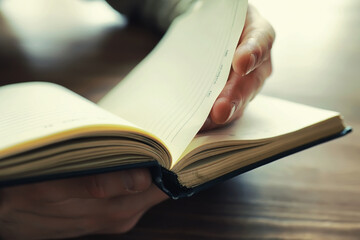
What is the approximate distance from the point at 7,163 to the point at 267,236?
0.33 meters

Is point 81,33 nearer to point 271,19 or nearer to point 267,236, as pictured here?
point 271,19

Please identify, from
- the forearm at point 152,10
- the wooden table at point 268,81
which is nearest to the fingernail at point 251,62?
the wooden table at point 268,81

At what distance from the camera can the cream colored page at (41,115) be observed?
37 cm

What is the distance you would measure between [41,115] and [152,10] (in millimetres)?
783

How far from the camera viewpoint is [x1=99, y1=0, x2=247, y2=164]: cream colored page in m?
0.52

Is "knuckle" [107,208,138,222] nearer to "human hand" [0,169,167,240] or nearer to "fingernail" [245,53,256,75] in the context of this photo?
"human hand" [0,169,167,240]

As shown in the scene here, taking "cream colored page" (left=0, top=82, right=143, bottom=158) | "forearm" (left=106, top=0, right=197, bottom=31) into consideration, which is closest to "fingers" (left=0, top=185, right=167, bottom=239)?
"cream colored page" (left=0, top=82, right=143, bottom=158)

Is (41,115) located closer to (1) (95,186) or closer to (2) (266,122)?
(1) (95,186)

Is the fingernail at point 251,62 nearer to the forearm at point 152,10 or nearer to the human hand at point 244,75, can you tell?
the human hand at point 244,75

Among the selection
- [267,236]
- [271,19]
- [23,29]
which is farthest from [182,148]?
[271,19]

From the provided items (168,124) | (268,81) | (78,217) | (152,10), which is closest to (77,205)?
(78,217)

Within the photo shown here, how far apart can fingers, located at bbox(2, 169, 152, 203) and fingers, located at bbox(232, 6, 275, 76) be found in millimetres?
208

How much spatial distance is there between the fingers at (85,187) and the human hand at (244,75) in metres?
0.15

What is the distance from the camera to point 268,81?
952 millimetres
